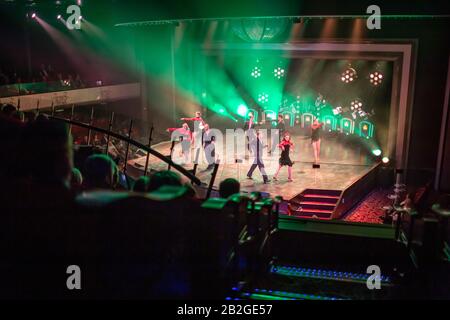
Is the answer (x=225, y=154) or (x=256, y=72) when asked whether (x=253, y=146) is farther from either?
(x=256, y=72)

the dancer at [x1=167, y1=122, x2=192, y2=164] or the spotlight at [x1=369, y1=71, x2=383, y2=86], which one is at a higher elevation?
the spotlight at [x1=369, y1=71, x2=383, y2=86]

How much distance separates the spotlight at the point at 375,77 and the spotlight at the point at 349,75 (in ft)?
2.32

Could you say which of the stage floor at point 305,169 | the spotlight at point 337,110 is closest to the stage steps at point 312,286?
the stage floor at point 305,169

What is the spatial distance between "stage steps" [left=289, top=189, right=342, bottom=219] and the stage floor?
153mm

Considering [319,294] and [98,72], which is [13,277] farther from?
[98,72]

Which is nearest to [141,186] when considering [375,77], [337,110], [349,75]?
[375,77]

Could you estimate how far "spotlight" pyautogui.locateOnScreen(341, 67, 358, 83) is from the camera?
15.9m

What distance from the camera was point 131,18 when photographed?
39.7 feet

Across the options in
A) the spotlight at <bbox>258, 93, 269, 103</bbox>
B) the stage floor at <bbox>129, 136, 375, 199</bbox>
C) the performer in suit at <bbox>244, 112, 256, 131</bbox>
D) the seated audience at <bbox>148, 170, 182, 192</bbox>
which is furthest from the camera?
the spotlight at <bbox>258, 93, 269, 103</bbox>

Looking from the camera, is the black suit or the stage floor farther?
the stage floor

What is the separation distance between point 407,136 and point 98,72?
11.7 m

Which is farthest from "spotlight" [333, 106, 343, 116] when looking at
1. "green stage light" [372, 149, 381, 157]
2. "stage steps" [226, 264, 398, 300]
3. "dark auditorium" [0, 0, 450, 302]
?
"stage steps" [226, 264, 398, 300]

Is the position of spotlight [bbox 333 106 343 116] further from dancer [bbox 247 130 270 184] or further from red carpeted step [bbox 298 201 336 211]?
red carpeted step [bbox 298 201 336 211]

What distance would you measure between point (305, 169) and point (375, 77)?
14.6 feet
